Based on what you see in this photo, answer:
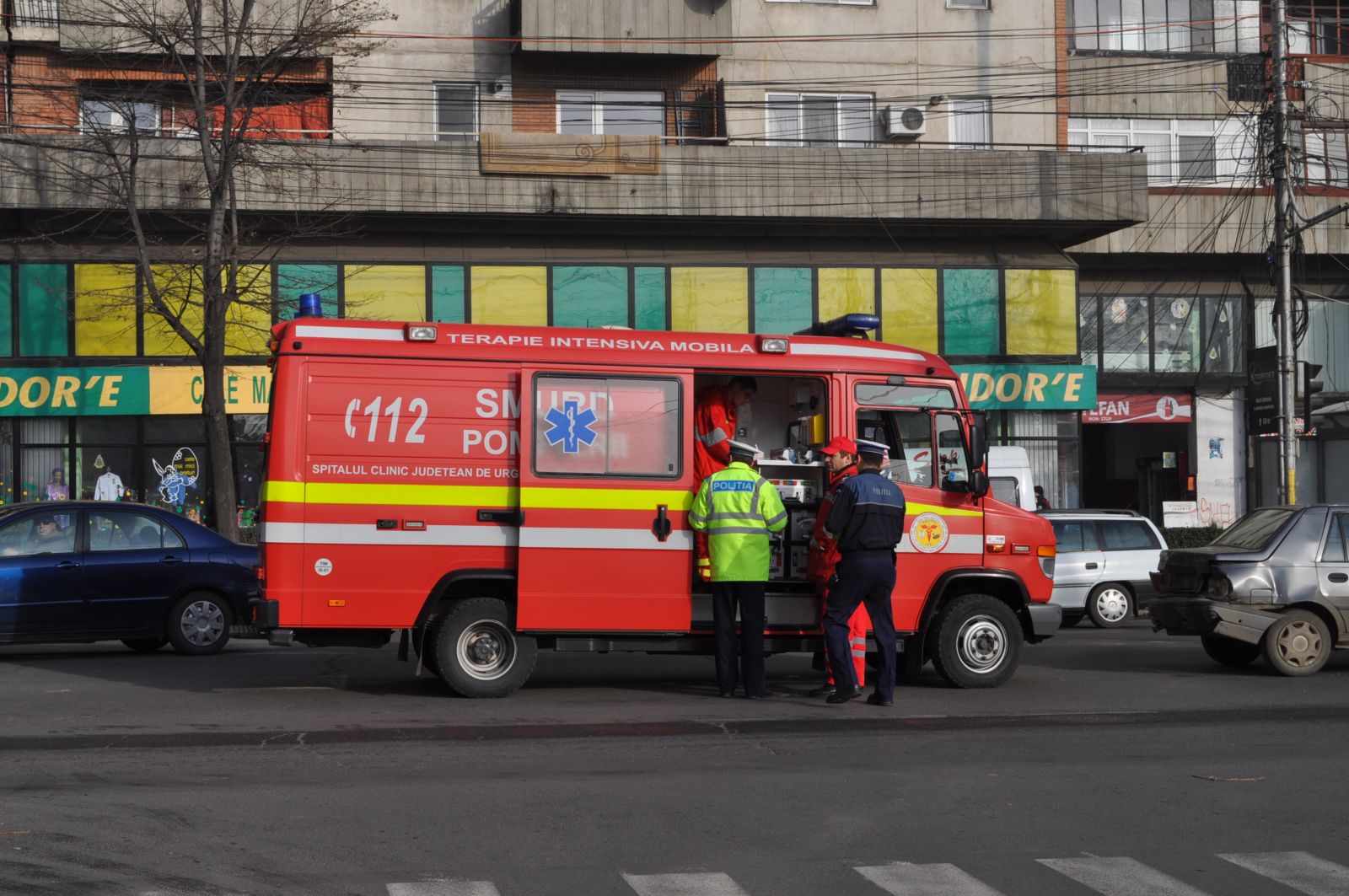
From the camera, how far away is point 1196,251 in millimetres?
30016

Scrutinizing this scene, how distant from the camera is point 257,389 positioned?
2517cm

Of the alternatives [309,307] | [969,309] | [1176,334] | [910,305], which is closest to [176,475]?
[910,305]

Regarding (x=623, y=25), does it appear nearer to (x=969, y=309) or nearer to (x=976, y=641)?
(x=969, y=309)

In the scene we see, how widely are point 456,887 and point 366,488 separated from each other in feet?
17.1

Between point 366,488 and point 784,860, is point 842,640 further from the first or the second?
point 784,860

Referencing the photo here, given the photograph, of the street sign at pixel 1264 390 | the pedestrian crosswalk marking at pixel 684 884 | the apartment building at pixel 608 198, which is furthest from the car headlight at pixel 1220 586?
the apartment building at pixel 608 198

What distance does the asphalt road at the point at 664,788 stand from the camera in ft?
20.1

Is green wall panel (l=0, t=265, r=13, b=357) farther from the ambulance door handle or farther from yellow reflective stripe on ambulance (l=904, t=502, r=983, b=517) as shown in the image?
yellow reflective stripe on ambulance (l=904, t=502, r=983, b=517)

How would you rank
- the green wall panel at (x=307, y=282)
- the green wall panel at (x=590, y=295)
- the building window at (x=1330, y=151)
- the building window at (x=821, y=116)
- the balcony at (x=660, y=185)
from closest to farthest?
the balcony at (x=660, y=185) → the green wall panel at (x=307, y=282) → the green wall panel at (x=590, y=295) → the building window at (x=821, y=116) → the building window at (x=1330, y=151)

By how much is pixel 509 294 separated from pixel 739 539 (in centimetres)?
1574

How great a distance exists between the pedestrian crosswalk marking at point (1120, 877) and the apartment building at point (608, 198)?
61.4ft

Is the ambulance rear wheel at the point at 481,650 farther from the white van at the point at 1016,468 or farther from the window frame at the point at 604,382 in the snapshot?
the white van at the point at 1016,468

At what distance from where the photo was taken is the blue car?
13.7 meters

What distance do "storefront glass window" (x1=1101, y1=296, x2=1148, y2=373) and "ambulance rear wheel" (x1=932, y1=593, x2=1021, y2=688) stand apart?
63.6 feet
